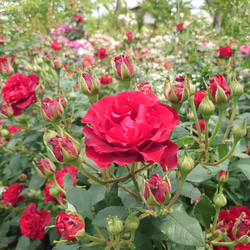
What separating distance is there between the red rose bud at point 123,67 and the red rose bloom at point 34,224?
3.28ft

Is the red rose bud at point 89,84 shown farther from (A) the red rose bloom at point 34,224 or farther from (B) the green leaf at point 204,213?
(A) the red rose bloom at point 34,224

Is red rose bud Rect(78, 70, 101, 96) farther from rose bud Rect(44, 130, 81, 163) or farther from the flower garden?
rose bud Rect(44, 130, 81, 163)

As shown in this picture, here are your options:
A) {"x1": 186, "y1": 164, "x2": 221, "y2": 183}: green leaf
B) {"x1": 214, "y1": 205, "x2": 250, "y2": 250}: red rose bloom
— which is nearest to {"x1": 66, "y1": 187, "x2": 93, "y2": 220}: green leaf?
{"x1": 186, "y1": 164, "x2": 221, "y2": 183}: green leaf

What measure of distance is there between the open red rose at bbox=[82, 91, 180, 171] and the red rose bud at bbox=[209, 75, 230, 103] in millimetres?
220

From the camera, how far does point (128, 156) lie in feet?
1.81

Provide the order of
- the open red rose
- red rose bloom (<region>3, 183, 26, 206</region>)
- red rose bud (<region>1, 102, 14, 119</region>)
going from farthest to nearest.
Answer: red rose bloom (<region>3, 183, 26, 206</region>)
red rose bud (<region>1, 102, 14, 119</region>)
the open red rose

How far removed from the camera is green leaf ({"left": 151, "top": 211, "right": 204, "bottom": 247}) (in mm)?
544

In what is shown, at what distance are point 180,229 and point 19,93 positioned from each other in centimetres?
108

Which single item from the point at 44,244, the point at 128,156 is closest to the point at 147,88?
the point at 128,156

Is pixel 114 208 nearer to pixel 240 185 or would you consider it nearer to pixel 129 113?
pixel 129 113

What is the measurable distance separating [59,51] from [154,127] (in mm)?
2336

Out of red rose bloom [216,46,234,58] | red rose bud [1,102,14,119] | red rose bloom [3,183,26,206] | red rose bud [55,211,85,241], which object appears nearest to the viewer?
red rose bud [55,211,85,241]

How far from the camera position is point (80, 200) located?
78 centimetres

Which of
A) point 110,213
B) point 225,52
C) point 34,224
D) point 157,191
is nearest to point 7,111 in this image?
point 34,224
